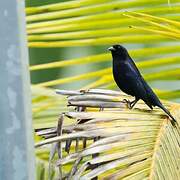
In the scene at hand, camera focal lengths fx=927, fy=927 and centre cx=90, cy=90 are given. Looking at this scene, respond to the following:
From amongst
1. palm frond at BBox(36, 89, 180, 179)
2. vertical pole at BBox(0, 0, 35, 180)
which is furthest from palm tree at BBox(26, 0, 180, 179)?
vertical pole at BBox(0, 0, 35, 180)

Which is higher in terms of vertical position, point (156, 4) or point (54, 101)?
point (156, 4)

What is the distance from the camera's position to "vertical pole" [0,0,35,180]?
2.02 metres

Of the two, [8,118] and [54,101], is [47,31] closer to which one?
[54,101]

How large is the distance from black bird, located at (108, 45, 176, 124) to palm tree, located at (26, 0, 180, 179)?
32 mm

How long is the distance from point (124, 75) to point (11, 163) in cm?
94

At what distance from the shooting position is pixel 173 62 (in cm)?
313

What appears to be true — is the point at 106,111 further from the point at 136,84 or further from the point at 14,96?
the point at 14,96

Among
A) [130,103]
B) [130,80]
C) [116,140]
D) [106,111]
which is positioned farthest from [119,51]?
[116,140]

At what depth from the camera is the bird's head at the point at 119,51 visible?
299 cm

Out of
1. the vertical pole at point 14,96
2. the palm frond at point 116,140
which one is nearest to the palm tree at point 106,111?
the palm frond at point 116,140

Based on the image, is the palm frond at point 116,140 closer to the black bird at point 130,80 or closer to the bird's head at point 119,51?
the black bird at point 130,80

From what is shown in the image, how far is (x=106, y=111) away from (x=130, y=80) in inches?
11.8

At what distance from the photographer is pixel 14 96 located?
2041 mm

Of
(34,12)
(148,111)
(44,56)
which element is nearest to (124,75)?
(148,111)
